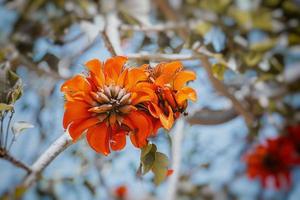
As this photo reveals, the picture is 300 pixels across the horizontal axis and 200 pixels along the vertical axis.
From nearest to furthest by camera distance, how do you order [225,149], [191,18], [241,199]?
[191,18] < [225,149] < [241,199]

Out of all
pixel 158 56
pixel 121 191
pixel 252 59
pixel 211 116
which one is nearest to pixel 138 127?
pixel 158 56

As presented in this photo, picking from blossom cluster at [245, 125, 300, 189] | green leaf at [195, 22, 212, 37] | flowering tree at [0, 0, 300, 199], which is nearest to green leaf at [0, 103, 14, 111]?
flowering tree at [0, 0, 300, 199]

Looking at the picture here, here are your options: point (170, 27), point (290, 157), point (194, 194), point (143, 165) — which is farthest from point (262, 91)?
point (143, 165)

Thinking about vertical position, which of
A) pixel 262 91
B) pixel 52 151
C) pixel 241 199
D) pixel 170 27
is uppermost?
pixel 52 151

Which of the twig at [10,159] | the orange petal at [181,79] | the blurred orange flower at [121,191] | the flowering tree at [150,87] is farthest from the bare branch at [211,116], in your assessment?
the blurred orange flower at [121,191]

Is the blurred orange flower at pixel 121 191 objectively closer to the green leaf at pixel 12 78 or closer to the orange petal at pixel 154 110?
the green leaf at pixel 12 78

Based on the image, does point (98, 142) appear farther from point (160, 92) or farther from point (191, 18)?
point (191, 18)

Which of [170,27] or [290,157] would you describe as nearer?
[170,27]
